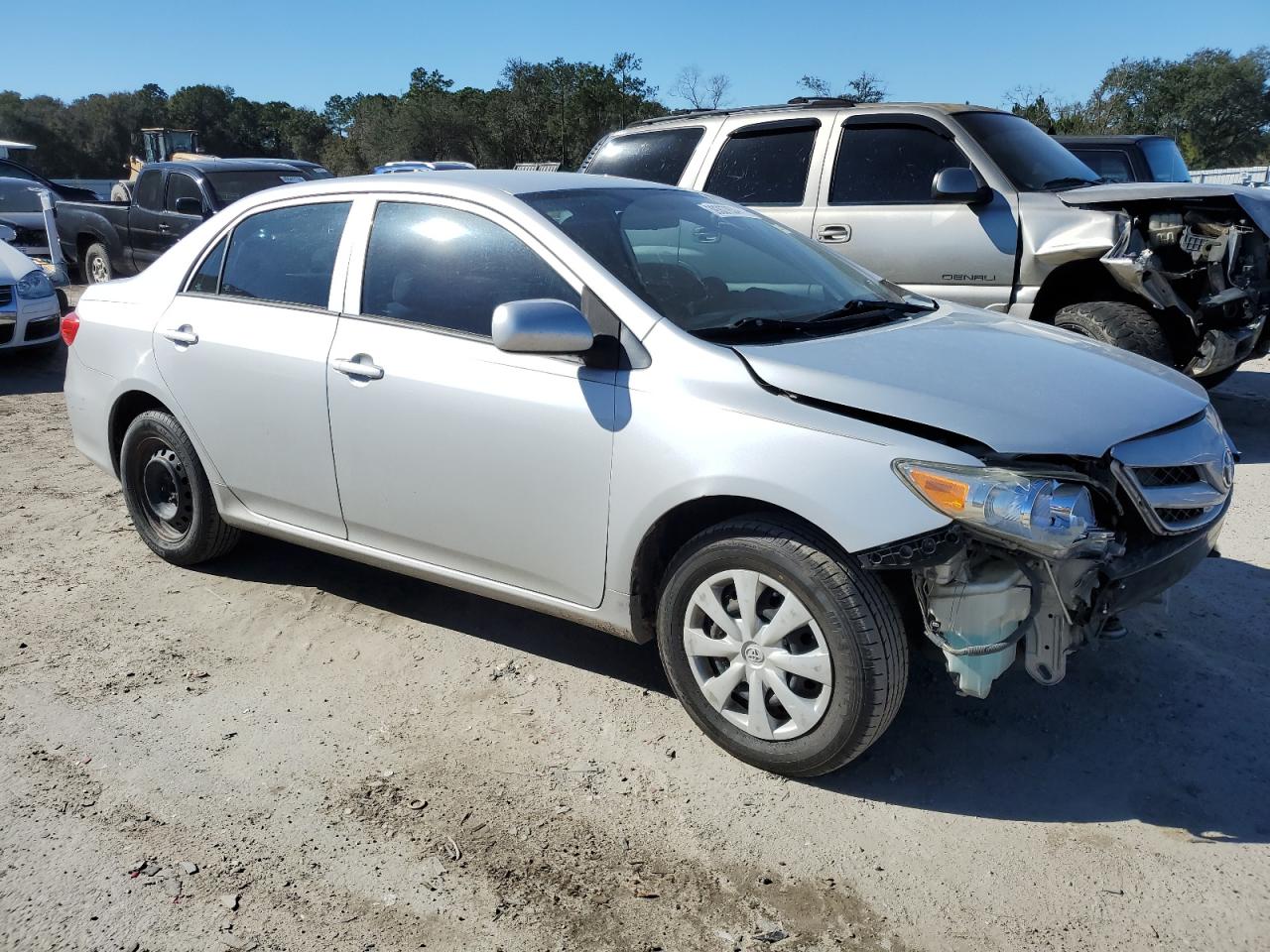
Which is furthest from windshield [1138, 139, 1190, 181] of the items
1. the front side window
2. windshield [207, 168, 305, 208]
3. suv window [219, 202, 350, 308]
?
suv window [219, 202, 350, 308]

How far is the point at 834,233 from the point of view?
23.0ft

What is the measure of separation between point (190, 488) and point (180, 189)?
853cm

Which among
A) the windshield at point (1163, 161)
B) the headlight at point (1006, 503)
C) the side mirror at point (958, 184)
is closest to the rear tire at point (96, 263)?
the side mirror at point (958, 184)

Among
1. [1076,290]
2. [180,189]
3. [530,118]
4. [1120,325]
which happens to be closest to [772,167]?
[1076,290]

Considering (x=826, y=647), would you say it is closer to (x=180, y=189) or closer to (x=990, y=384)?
(x=990, y=384)

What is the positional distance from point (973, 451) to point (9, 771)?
303cm

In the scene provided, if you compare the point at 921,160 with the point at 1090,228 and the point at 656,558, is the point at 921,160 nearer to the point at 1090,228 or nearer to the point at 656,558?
the point at 1090,228

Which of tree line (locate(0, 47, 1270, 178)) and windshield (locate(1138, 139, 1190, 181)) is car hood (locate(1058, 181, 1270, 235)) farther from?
tree line (locate(0, 47, 1270, 178))

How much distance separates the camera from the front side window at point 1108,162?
34.2 feet

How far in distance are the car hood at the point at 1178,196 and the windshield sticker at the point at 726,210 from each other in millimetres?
2970

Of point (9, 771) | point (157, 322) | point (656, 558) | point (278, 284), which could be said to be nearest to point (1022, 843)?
point (656, 558)

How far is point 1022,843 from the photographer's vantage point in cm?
288

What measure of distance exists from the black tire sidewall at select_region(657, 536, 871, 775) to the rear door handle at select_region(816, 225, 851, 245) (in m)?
4.36

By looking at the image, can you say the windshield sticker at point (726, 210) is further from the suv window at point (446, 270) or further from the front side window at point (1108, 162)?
the front side window at point (1108, 162)
